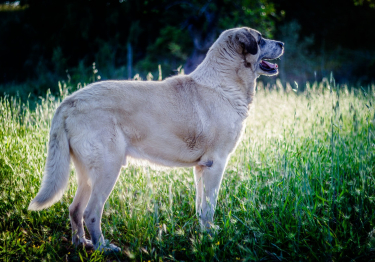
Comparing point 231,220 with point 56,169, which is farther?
point 231,220

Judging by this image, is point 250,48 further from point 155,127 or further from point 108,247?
point 108,247

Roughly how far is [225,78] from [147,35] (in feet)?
59.5

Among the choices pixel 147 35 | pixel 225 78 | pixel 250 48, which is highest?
pixel 147 35

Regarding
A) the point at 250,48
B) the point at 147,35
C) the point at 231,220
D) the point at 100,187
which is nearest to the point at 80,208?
the point at 100,187

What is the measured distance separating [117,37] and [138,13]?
6.91 feet

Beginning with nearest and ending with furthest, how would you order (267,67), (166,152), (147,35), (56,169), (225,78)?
1. (56,169)
2. (166,152)
3. (225,78)
4. (267,67)
5. (147,35)

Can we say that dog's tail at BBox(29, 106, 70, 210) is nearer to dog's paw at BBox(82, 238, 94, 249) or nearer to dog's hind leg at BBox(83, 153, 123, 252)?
dog's hind leg at BBox(83, 153, 123, 252)

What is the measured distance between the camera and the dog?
2.28m

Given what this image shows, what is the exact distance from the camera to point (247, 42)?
118 inches

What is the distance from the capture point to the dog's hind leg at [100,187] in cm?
231

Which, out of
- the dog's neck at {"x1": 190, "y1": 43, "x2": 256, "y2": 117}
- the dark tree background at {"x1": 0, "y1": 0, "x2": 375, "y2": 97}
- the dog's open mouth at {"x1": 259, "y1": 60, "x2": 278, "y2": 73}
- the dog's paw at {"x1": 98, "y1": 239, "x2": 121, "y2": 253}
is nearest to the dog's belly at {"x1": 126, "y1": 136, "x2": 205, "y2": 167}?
the dog's neck at {"x1": 190, "y1": 43, "x2": 256, "y2": 117}

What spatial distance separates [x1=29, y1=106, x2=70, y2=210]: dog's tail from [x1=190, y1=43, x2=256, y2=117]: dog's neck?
1.54 metres

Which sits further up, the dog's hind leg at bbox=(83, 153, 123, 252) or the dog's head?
the dog's head

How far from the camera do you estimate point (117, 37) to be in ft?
55.6
